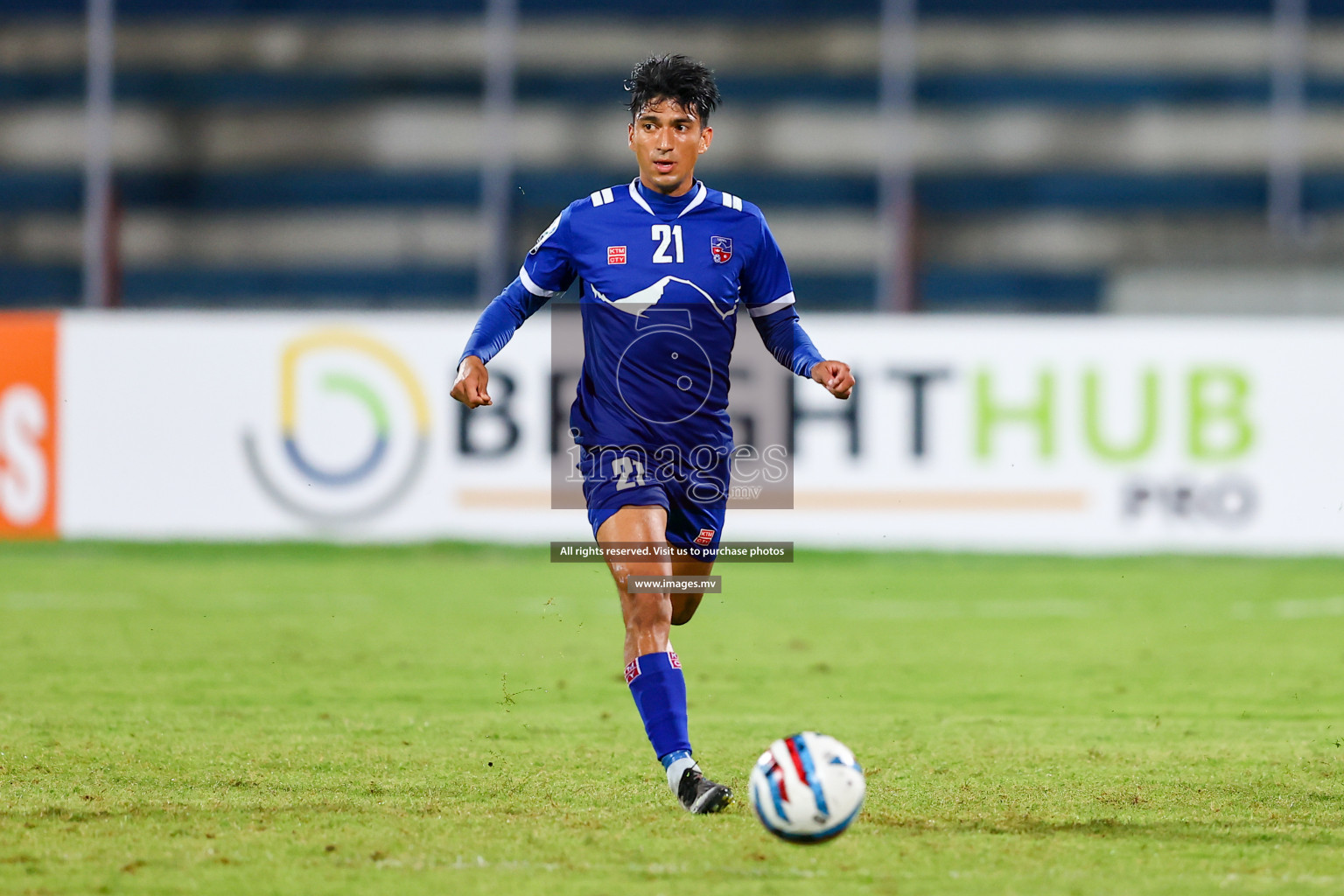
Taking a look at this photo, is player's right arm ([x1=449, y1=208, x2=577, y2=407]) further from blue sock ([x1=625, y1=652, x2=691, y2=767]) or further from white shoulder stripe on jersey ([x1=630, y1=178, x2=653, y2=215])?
blue sock ([x1=625, y1=652, x2=691, y2=767])

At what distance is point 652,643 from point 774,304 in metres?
1.29

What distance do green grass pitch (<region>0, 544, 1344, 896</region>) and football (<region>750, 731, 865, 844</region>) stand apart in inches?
3.7

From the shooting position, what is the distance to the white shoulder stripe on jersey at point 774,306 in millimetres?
6195

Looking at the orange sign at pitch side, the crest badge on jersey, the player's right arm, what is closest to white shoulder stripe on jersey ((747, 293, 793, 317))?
the crest badge on jersey

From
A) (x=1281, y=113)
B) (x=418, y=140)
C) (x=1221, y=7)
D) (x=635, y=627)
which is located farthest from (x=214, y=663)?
(x=1221, y=7)

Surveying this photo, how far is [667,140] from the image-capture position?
19.6 feet

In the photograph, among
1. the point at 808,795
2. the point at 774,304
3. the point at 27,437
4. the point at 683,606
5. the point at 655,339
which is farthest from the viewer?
the point at 27,437

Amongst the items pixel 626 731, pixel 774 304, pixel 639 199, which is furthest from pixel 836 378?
pixel 626 731

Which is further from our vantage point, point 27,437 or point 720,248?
point 27,437

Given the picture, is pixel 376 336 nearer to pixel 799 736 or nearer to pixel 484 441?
pixel 484 441

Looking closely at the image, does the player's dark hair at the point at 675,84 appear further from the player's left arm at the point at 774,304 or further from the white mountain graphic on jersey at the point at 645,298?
the white mountain graphic on jersey at the point at 645,298

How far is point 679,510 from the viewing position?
238 inches

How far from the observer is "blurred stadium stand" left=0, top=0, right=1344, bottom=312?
35.1 meters

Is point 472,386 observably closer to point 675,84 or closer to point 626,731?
point 675,84
